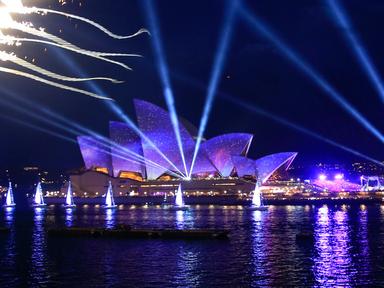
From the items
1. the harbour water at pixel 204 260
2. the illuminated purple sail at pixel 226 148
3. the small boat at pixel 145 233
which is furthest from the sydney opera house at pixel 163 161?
the harbour water at pixel 204 260

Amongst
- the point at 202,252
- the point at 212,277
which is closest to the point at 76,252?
the point at 202,252

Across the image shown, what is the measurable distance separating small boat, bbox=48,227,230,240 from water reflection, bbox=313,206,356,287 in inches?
303

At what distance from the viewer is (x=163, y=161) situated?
389ft

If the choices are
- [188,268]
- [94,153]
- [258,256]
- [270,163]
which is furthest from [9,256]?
[94,153]

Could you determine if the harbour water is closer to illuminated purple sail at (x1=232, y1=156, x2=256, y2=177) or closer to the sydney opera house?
the sydney opera house

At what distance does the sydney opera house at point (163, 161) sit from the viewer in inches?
4272

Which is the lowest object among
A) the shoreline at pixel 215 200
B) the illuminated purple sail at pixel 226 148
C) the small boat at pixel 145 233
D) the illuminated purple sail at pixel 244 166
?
the small boat at pixel 145 233

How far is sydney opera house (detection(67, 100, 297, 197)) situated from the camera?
108500 mm

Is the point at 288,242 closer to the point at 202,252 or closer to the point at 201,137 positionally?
the point at 202,252

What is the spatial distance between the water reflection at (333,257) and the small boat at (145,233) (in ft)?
25.2

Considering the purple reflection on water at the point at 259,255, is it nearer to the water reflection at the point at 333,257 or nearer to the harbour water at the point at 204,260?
the harbour water at the point at 204,260

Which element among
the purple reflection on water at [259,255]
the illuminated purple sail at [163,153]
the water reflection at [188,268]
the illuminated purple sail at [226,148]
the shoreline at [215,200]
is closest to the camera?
the water reflection at [188,268]

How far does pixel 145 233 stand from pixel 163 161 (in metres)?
73.3

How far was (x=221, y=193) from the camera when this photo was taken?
402ft
